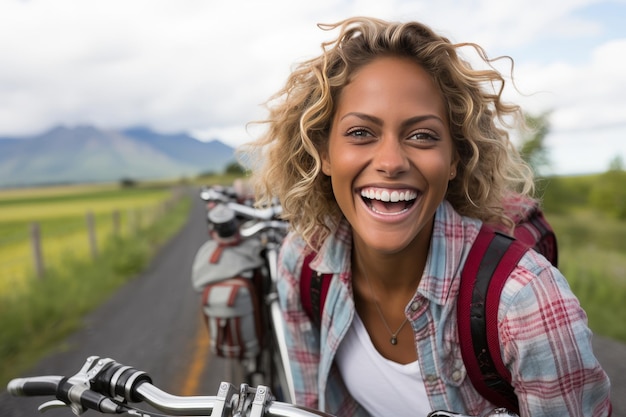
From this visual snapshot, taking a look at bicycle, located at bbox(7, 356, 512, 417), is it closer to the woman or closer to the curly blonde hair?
the woman

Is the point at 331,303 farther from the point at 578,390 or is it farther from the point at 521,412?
the point at 578,390

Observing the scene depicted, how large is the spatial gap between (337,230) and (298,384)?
656 mm

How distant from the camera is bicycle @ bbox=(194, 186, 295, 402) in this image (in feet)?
8.22

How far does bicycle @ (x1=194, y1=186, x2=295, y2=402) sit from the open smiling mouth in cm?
97

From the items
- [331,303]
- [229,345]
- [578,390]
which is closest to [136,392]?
[331,303]

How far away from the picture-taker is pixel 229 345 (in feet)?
8.06

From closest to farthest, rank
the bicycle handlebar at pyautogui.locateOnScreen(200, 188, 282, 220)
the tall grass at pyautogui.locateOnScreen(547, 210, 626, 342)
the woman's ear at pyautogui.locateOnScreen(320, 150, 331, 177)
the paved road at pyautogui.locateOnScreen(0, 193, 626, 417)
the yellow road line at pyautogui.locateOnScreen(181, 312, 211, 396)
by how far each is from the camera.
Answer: the woman's ear at pyautogui.locateOnScreen(320, 150, 331, 177) < the bicycle handlebar at pyautogui.locateOnScreen(200, 188, 282, 220) < the paved road at pyautogui.locateOnScreen(0, 193, 626, 417) < the yellow road line at pyautogui.locateOnScreen(181, 312, 211, 396) < the tall grass at pyautogui.locateOnScreen(547, 210, 626, 342)

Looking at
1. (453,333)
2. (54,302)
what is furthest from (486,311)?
(54,302)

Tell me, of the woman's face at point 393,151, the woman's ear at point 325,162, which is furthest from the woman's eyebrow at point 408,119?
the woman's ear at point 325,162

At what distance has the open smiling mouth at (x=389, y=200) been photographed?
1.47 metres

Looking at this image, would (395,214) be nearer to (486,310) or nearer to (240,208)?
(486,310)

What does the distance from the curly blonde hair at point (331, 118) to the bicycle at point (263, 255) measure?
0.48 m

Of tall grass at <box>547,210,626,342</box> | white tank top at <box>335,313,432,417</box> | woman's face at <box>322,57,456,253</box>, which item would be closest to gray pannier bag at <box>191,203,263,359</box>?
white tank top at <box>335,313,432,417</box>

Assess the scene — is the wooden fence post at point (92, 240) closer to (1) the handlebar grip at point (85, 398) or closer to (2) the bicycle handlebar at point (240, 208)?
(2) the bicycle handlebar at point (240, 208)
